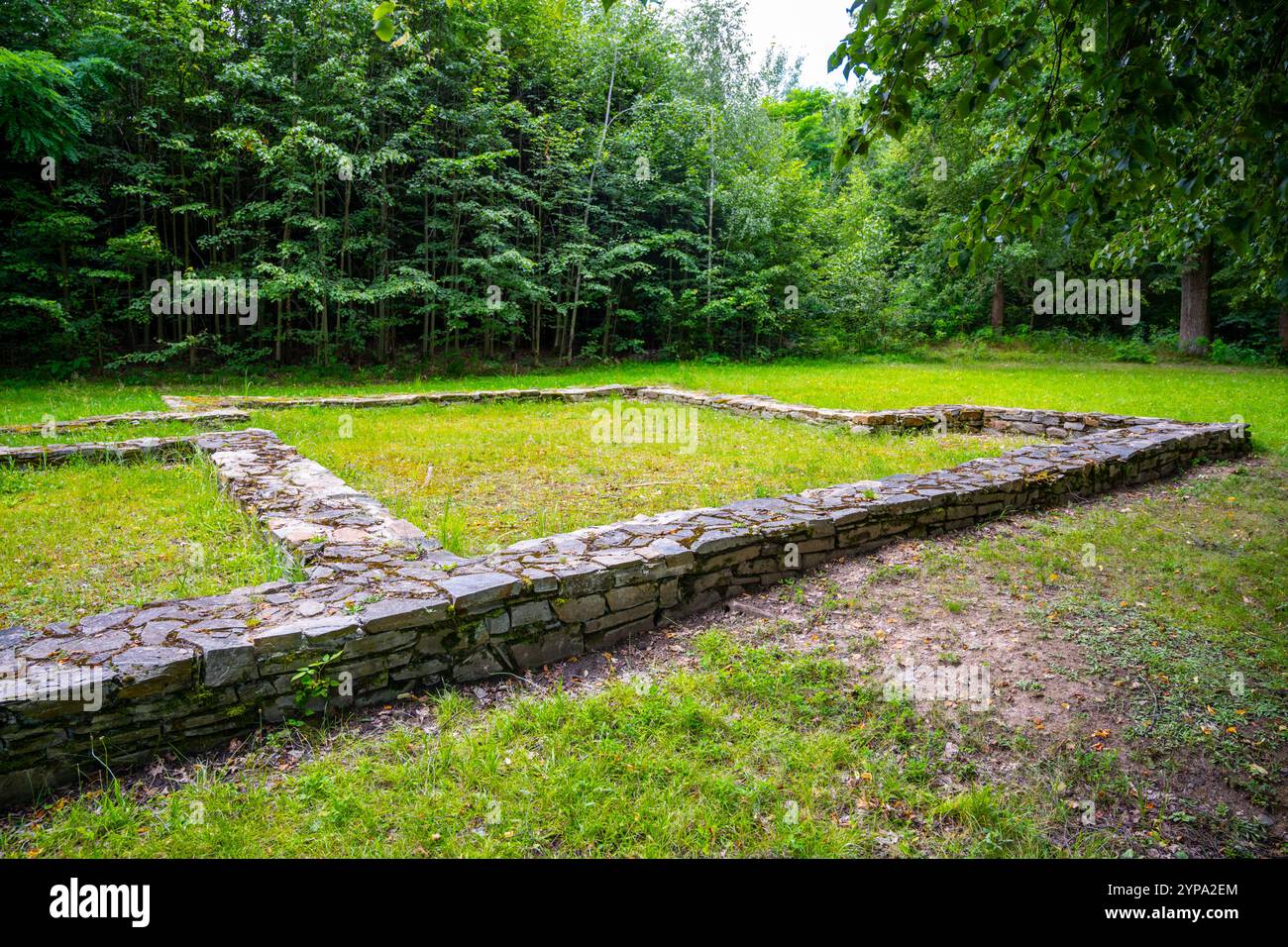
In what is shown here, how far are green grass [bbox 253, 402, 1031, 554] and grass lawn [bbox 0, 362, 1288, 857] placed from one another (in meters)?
0.21

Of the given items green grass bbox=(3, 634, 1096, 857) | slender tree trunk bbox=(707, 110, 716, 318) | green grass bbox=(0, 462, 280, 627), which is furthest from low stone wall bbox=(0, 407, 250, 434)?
slender tree trunk bbox=(707, 110, 716, 318)

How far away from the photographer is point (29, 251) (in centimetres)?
1140

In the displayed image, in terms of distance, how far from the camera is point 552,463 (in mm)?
6969

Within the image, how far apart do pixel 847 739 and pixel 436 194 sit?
585 inches

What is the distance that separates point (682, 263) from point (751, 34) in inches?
262

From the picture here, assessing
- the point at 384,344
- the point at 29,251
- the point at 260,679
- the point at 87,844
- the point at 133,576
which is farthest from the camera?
the point at 384,344

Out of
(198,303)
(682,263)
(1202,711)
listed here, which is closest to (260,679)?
(1202,711)

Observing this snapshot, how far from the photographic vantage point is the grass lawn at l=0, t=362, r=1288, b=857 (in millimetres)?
2105

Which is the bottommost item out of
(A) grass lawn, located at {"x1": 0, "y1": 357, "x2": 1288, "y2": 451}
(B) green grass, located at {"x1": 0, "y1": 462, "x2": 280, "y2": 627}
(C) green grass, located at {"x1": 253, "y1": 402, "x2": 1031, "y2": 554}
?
(B) green grass, located at {"x1": 0, "y1": 462, "x2": 280, "y2": 627}

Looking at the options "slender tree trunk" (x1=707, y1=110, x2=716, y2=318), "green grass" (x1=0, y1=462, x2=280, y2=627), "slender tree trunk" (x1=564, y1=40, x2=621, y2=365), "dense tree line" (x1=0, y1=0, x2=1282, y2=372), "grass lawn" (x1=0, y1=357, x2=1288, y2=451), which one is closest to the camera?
"green grass" (x1=0, y1=462, x2=280, y2=627)

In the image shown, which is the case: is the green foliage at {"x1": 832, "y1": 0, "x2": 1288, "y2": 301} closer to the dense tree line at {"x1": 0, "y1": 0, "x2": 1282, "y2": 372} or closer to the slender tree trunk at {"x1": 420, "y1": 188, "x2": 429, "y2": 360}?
the dense tree line at {"x1": 0, "y1": 0, "x2": 1282, "y2": 372}

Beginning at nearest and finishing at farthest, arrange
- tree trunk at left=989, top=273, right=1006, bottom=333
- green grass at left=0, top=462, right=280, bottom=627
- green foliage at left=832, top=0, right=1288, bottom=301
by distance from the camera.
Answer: green foliage at left=832, top=0, right=1288, bottom=301 < green grass at left=0, top=462, right=280, bottom=627 < tree trunk at left=989, top=273, right=1006, bottom=333

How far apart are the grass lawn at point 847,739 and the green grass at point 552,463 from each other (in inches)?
8.2

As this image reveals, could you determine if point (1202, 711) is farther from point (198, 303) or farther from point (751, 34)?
point (751, 34)
